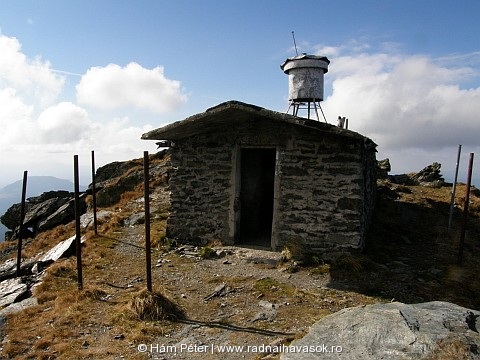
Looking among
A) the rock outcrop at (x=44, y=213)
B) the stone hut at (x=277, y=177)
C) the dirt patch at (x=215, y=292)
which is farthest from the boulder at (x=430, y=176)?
the rock outcrop at (x=44, y=213)

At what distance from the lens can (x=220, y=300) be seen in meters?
7.47

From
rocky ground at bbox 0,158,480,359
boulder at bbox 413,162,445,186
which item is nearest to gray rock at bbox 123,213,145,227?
rocky ground at bbox 0,158,480,359

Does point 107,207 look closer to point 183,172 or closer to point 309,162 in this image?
point 183,172

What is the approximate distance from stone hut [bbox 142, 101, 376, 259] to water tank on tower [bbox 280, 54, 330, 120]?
15.1 feet

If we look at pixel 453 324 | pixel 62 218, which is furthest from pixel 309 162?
pixel 62 218

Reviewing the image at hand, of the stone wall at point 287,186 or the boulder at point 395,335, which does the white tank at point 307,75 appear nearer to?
the stone wall at point 287,186

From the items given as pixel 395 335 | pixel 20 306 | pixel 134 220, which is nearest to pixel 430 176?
pixel 134 220

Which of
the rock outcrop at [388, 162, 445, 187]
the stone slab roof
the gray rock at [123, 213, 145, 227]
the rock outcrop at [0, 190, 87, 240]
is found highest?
the stone slab roof

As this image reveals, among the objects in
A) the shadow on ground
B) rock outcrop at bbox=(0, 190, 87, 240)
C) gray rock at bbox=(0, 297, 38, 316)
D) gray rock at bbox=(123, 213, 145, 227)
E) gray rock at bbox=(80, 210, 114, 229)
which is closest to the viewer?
gray rock at bbox=(0, 297, 38, 316)

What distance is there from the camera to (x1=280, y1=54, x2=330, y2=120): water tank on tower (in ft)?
45.8

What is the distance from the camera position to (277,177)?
9.73 metres

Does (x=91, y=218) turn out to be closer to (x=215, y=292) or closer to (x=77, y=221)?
(x=77, y=221)

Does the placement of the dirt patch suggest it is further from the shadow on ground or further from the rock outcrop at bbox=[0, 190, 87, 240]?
the rock outcrop at bbox=[0, 190, 87, 240]

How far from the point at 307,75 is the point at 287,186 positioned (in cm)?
605
